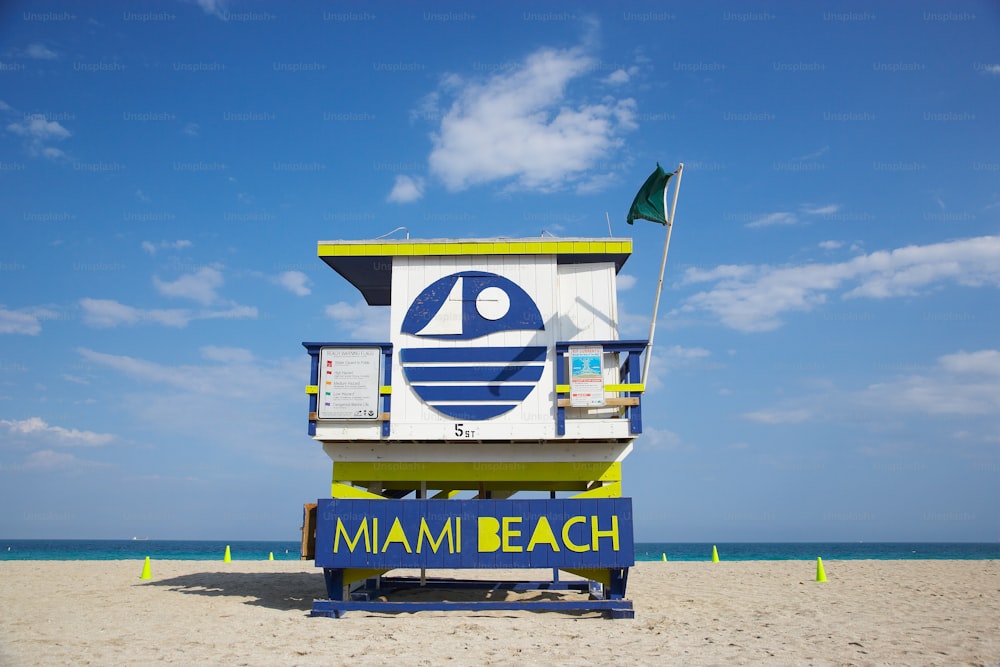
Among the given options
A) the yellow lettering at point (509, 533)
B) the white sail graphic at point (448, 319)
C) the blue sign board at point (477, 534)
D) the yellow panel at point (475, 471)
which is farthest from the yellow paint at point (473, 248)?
the yellow lettering at point (509, 533)

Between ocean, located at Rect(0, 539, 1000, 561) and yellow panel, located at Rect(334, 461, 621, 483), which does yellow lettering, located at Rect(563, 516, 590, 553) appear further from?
ocean, located at Rect(0, 539, 1000, 561)

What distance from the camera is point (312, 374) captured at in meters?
13.0

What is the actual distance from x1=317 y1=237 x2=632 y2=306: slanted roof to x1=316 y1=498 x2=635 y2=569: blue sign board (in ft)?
15.0

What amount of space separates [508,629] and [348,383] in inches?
201

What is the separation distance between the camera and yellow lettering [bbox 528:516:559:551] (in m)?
12.1

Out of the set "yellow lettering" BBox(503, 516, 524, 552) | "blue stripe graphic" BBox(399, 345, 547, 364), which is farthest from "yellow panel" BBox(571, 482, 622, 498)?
"blue stripe graphic" BBox(399, 345, 547, 364)

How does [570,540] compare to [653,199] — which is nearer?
[570,540]

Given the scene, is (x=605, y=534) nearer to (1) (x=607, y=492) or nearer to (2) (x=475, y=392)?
(1) (x=607, y=492)

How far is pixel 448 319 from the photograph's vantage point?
1338 centimetres

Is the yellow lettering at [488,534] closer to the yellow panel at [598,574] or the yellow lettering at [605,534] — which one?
the yellow panel at [598,574]

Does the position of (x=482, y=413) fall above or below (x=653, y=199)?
below

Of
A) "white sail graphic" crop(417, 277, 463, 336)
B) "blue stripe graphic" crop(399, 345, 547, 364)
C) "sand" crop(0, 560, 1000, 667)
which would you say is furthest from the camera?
"white sail graphic" crop(417, 277, 463, 336)

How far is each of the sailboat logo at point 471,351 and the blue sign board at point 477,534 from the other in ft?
5.85

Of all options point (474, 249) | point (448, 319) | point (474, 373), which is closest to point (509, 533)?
point (474, 373)
